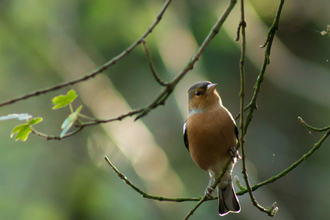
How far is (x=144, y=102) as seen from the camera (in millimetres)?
12266

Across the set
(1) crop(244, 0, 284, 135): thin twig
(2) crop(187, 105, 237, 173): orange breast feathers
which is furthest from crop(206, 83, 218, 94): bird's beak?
(1) crop(244, 0, 284, 135): thin twig

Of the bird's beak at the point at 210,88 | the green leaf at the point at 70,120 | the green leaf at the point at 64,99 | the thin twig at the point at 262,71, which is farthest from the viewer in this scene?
the bird's beak at the point at 210,88

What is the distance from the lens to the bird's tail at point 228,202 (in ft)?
13.2

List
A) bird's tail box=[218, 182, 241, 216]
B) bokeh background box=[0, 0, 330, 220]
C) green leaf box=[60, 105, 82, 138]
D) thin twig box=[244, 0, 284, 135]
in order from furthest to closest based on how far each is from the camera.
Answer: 1. bokeh background box=[0, 0, 330, 220]
2. bird's tail box=[218, 182, 241, 216]
3. thin twig box=[244, 0, 284, 135]
4. green leaf box=[60, 105, 82, 138]

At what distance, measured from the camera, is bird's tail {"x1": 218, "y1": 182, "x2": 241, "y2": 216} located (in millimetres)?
4012

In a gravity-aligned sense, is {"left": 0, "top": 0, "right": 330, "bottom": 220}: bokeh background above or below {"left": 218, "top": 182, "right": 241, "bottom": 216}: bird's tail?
below

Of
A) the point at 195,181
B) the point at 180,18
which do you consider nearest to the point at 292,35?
the point at 180,18

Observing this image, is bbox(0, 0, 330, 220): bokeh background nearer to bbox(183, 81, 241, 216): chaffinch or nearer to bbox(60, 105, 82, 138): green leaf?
bbox(183, 81, 241, 216): chaffinch

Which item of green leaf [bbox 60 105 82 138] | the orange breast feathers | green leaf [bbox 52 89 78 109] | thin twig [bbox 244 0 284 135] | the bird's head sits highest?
green leaf [bbox 52 89 78 109]

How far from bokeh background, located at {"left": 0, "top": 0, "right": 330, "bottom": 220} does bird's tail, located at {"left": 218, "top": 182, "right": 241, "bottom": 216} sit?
5.77 m

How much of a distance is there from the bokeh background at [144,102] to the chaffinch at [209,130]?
→ 19.7 ft

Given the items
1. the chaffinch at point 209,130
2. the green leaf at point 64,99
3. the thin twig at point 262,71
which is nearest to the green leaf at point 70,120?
the green leaf at point 64,99

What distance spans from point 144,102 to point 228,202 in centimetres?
843

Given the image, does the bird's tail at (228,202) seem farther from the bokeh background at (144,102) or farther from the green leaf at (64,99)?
the bokeh background at (144,102)
